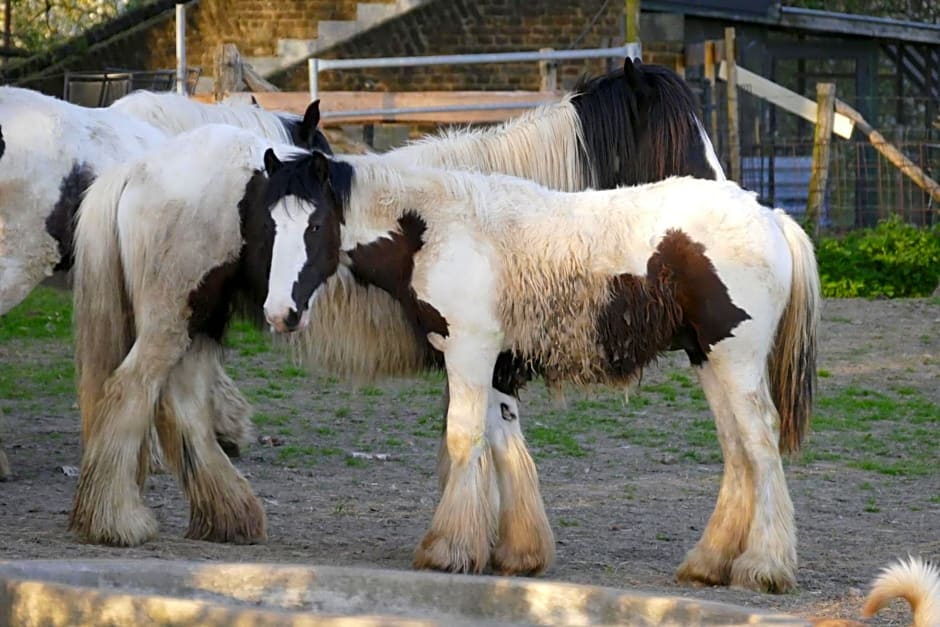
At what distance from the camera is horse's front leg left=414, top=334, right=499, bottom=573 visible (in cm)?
610

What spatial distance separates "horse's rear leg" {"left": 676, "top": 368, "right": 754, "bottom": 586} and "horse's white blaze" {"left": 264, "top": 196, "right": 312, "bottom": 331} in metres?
1.68

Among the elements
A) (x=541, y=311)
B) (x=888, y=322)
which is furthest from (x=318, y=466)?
(x=888, y=322)

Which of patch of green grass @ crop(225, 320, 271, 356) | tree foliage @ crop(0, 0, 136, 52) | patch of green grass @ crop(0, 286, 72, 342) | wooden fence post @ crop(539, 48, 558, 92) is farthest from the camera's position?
tree foliage @ crop(0, 0, 136, 52)

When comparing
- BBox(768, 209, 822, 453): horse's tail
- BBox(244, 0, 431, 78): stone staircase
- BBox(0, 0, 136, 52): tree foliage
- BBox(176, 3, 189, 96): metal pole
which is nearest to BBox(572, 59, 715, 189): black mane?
BBox(768, 209, 822, 453): horse's tail

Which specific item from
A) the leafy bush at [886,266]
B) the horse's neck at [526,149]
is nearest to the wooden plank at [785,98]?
the leafy bush at [886,266]

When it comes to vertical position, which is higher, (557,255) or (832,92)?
→ (832,92)

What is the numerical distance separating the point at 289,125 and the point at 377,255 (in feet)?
7.22

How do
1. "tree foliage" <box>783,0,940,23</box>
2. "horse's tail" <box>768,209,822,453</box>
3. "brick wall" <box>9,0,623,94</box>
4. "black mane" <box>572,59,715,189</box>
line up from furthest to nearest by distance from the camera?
"tree foliage" <box>783,0,940,23</box> → "brick wall" <box>9,0,623,94</box> → "black mane" <box>572,59,715,189</box> → "horse's tail" <box>768,209,822,453</box>

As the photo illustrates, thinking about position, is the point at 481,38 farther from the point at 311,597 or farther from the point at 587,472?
the point at 311,597

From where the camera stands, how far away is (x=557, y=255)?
616 centimetres

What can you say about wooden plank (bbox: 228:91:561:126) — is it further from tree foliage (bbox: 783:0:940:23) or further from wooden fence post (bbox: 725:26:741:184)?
tree foliage (bbox: 783:0:940:23)

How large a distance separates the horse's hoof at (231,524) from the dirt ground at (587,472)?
109 millimetres

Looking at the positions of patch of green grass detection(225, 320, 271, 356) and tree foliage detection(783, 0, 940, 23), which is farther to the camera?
tree foliage detection(783, 0, 940, 23)

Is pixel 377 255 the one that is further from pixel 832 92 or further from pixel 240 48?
pixel 240 48
